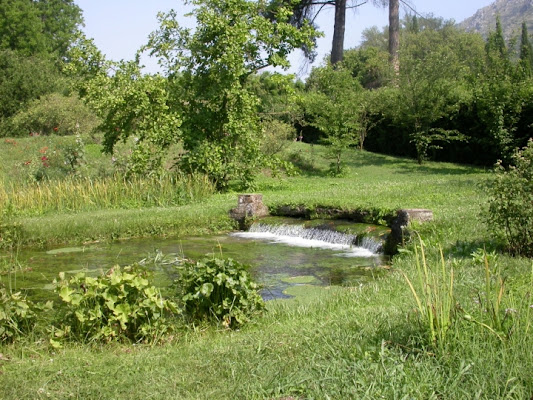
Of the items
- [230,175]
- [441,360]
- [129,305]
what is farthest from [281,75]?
[441,360]

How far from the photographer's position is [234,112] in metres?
15.4

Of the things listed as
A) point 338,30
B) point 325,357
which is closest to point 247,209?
point 325,357

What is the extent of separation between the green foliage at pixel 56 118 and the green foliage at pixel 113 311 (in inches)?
827

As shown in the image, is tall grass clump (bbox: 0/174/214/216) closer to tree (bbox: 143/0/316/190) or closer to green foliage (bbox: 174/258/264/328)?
tree (bbox: 143/0/316/190)

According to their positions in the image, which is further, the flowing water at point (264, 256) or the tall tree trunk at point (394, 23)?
the tall tree trunk at point (394, 23)

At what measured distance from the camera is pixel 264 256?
9.46 m

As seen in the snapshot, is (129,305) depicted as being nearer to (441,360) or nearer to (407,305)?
(407,305)

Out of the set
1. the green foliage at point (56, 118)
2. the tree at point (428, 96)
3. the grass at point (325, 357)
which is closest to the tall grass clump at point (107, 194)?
the grass at point (325, 357)

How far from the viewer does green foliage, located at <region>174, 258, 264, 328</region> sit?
5324 mm

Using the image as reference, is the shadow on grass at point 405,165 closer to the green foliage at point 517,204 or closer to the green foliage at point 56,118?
the green foliage at point 56,118

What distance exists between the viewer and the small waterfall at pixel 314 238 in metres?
9.78

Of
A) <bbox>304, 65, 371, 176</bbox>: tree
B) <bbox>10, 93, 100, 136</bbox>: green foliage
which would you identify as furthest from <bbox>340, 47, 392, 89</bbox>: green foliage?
<bbox>304, 65, 371, 176</bbox>: tree

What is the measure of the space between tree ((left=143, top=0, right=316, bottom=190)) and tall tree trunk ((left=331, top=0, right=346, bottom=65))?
11.3 m

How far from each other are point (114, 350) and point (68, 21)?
56501 millimetres
